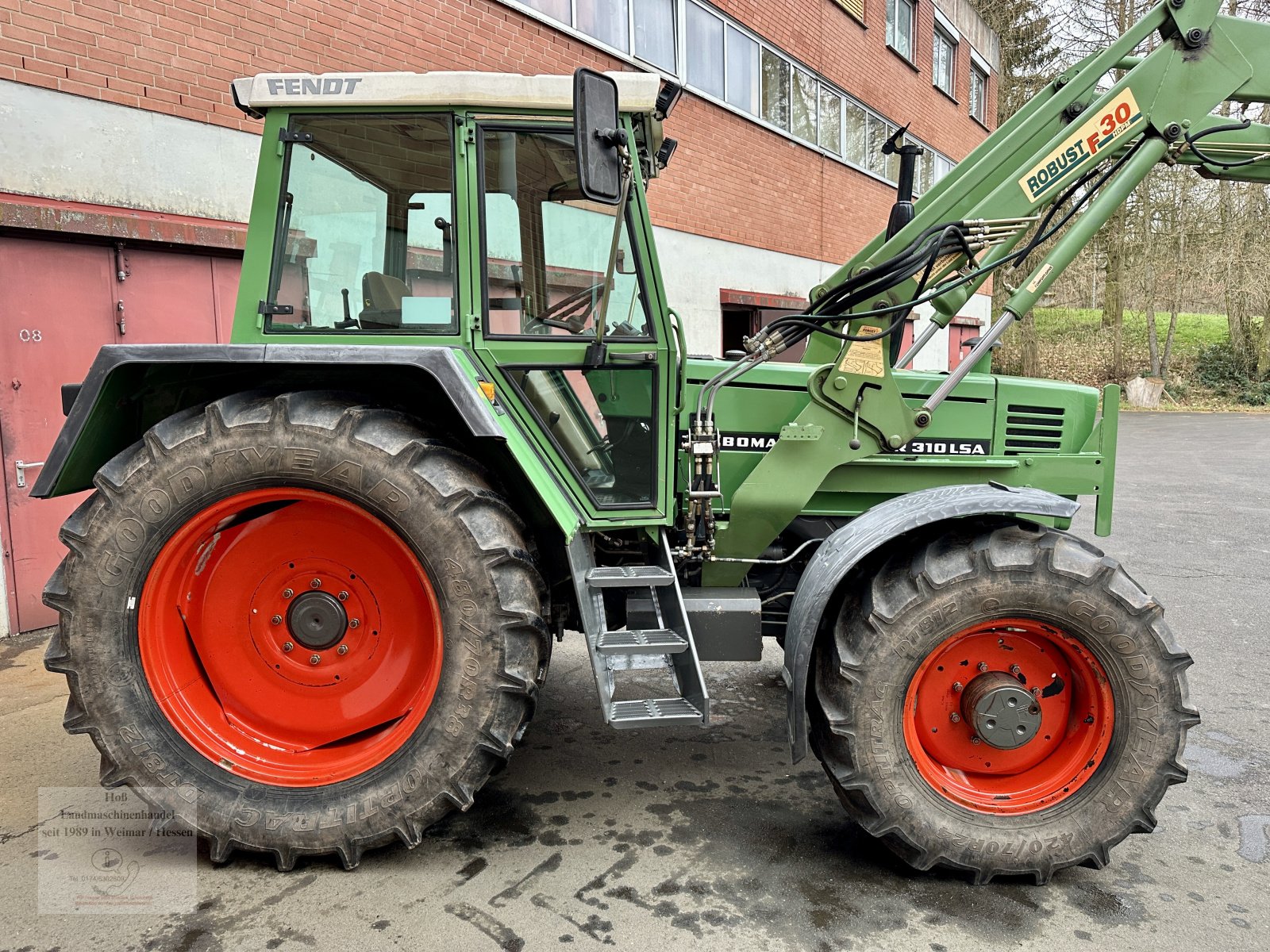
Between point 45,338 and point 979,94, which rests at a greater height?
point 979,94

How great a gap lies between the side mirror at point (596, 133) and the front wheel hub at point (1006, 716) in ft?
6.25

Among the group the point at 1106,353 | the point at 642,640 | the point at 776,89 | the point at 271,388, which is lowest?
A: the point at 642,640

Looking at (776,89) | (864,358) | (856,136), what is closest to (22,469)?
(864,358)

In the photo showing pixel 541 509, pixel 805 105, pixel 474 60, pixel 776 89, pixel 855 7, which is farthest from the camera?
pixel 855 7

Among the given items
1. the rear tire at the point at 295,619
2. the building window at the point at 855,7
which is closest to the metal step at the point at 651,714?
the rear tire at the point at 295,619

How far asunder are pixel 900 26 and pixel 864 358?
15.2 meters

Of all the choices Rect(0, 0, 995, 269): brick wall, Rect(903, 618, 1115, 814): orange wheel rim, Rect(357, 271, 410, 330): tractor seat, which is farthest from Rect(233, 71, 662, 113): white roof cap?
Rect(0, 0, 995, 269): brick wall

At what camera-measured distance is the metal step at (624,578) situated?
2.80 metres

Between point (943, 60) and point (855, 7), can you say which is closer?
point (855, 7)

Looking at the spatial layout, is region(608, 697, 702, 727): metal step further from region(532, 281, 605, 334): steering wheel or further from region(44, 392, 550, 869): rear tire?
region(532, 281, 605, 334): steering wheel

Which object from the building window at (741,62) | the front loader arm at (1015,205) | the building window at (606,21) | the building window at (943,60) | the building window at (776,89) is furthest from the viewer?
the building window at (943,60)

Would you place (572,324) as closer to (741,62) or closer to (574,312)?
(574,312)

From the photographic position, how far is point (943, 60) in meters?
17.9

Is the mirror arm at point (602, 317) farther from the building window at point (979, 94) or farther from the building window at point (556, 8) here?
the building window at point (979, 94)
